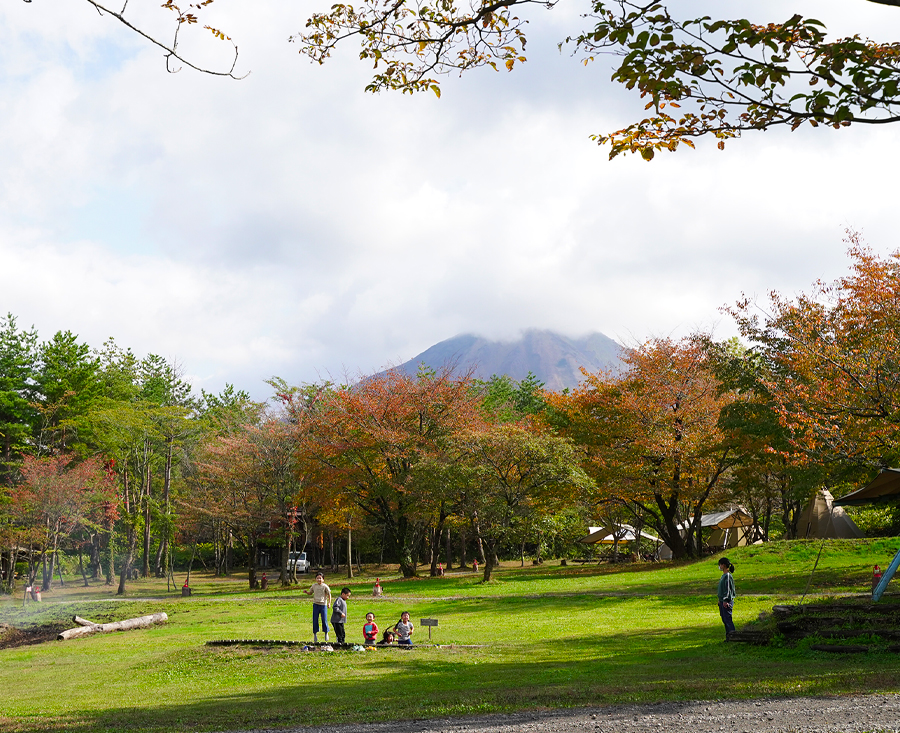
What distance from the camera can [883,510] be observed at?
120ft

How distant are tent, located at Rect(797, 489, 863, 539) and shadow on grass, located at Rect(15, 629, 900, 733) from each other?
27694 mm

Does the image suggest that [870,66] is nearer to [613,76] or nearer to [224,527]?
[613,76]

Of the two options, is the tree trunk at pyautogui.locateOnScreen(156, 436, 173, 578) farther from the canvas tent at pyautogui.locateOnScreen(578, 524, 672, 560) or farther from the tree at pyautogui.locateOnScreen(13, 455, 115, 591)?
the canvas tent at pyautogui.locateOnScreen(578, 524, 672, 560)

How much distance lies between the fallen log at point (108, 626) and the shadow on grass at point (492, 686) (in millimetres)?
9048

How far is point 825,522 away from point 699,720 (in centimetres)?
3399

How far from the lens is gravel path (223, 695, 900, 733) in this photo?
645 centimetres

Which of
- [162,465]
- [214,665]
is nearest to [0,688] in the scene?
[214,665]

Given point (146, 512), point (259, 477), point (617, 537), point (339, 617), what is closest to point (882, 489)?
point (339, 617)

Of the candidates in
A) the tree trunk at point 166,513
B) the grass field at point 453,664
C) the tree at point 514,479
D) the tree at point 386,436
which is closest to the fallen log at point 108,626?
the grass field at point 453,664

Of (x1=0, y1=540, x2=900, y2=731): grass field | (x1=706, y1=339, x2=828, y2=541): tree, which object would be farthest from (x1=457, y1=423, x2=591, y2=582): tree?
(x1=706, y1=339, x2=828, y2=541): tree

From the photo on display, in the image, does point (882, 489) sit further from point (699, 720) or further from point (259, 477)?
point (259, 477)

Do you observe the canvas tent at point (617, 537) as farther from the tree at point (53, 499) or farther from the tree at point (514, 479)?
the tree at point (53, 499)

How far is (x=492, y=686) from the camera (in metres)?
9.35

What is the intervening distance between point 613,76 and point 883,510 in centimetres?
3783
